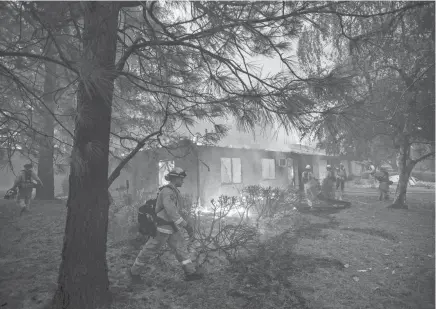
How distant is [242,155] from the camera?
50.6ft

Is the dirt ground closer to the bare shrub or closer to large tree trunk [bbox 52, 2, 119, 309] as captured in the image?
the bare shrub

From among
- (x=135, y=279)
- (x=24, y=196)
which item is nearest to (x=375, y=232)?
(x=135, y=279)

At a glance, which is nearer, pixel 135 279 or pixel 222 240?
pixel 135 279

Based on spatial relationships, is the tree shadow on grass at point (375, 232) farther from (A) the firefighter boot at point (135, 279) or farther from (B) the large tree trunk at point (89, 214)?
(B) the large tree trunk at point (89, 214)

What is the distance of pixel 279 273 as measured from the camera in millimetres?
4047

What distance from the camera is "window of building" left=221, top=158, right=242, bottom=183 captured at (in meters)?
14.6

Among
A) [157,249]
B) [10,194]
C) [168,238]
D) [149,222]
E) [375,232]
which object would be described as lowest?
[375,232]

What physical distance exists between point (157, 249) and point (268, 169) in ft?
46.7

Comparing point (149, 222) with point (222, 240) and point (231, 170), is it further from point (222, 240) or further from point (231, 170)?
point (231, 170)

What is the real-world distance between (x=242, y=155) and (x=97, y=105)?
12695 millimetres

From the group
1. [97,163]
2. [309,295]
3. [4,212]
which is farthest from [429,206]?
[4,212]

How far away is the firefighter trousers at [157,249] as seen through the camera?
3939mm

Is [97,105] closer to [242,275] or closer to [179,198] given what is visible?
[179,198]

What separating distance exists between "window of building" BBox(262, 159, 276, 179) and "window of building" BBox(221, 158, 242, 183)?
256cm
